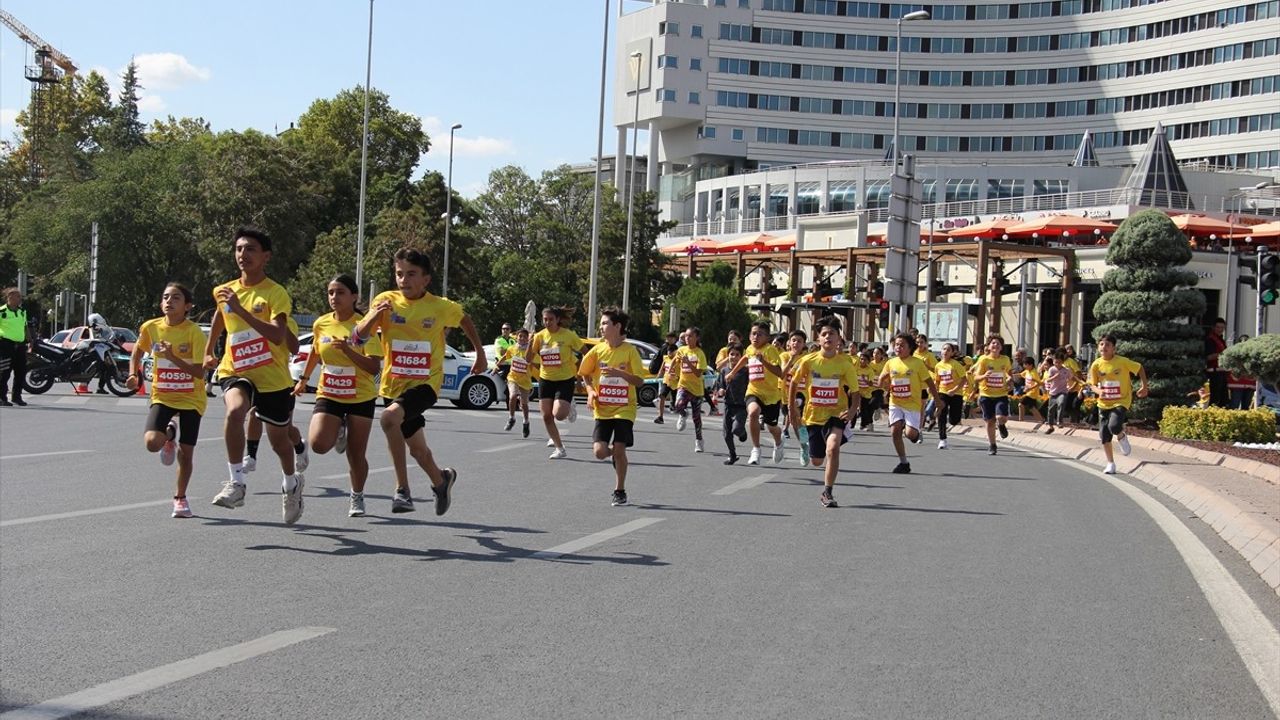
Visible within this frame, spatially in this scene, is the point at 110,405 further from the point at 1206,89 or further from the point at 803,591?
the point at 1206,89

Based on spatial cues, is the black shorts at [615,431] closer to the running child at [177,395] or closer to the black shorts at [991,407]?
the running child at [177,395]

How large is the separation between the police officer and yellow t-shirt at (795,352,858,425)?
14009mm

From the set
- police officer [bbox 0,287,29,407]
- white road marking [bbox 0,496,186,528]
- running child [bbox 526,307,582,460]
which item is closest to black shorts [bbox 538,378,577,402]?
running child [bbox 526,307,582,460]

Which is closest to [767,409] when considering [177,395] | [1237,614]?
[177,395]

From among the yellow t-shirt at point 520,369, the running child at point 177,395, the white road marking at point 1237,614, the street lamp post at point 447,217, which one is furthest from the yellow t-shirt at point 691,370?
the street lamp post at point 447,217

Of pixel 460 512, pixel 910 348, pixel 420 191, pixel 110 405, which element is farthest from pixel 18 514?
pixel 420 191

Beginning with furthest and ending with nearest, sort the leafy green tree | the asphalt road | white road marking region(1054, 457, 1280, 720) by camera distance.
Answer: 1. the leafy green tree
2. white road marking region(1054, 457, 1280, 720)
3. the asphalt road

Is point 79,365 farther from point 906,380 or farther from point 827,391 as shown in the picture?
point 827,391

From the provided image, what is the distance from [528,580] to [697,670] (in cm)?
227

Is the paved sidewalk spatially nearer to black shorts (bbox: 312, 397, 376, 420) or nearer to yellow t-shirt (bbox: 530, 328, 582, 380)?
black shorts (bbox: 312, 397, 376, 420)

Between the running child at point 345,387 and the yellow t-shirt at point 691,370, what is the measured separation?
11.3 m

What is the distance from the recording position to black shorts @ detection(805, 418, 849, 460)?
44.2 ft

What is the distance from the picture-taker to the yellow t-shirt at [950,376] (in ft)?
76.6

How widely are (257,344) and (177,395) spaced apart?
35.9 inches
